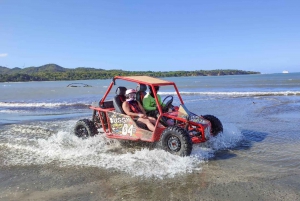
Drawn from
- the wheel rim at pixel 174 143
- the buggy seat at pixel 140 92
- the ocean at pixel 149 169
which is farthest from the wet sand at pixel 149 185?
the buggy seat at pixel 140 92

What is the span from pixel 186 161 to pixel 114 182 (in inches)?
60.8

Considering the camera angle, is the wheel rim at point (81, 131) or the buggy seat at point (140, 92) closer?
the buggy seat at point (140, 92)

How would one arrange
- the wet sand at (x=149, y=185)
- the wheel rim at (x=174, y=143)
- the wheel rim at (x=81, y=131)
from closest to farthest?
the wet sand at (x=149, y=185) → the wheel rim at (x=174, y=143) → the wheel rim at (x=81, y=131)

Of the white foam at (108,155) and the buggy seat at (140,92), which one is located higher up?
the buggy seat at (140,92)

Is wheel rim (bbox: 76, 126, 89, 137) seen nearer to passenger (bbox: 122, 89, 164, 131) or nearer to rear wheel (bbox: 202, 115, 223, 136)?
passenger (bbox: 122, 89, 164, 131)

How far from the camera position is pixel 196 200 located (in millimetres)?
3906

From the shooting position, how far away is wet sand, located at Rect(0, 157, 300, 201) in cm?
408

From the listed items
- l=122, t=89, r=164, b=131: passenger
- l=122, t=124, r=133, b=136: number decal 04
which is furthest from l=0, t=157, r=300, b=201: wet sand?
l=122, t=89, r=164, b=131: passenger

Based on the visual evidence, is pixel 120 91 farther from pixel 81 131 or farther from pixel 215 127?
pixel 215 127

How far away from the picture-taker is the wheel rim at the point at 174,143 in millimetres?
5777

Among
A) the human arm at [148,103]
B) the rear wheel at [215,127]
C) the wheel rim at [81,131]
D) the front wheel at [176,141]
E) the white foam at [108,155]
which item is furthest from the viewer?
the wheel rim at [81,131]

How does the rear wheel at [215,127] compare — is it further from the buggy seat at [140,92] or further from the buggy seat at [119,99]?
the buggy seat at [119,99]

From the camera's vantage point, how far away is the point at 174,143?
230 inches

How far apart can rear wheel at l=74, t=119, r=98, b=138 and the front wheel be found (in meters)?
2.45
